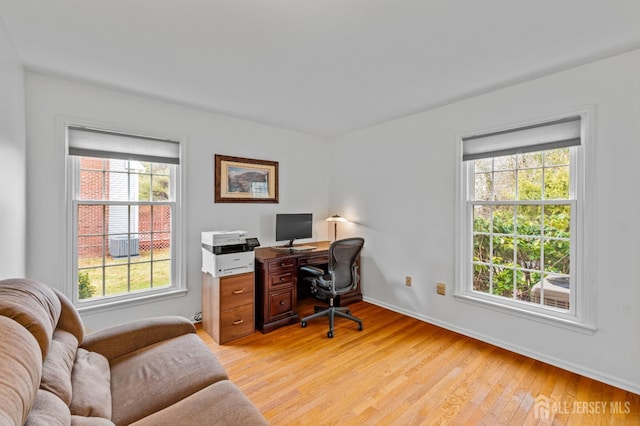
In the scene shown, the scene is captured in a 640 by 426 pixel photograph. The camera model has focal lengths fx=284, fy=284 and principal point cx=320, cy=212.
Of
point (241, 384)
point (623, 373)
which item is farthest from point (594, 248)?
point (241, 384)

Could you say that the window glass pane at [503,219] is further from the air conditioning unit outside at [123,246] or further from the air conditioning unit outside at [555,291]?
the air conditioning unit outside at [123,246]

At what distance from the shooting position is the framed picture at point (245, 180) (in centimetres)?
337

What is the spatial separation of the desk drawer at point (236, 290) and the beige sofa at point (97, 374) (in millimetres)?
949

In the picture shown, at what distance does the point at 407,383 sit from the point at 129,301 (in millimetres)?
2662

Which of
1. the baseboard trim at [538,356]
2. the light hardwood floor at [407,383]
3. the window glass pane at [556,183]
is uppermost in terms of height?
the window glass pane at [556,183]

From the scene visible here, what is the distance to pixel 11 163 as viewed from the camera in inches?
74.7

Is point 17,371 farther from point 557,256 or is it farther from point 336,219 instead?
point 336,219

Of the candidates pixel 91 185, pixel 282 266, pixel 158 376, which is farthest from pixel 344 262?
pixel 91 185

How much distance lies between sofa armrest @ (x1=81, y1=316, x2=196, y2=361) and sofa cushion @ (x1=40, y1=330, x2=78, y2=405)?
0.46ft

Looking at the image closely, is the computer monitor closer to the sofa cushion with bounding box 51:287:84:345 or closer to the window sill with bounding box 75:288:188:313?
the window sill with bounding box 75:288:188:313

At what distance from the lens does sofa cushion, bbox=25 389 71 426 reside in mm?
901

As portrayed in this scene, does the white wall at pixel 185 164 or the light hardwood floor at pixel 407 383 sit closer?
the light hardwood floor at pixel 407 383

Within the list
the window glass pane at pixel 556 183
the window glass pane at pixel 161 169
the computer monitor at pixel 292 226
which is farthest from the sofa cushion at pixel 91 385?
the window glass pane at pixel 556 183

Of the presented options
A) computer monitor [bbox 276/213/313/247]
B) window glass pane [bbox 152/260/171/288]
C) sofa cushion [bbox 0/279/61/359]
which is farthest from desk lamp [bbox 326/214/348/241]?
sofa cushion [bbox 0/279/61/359]
